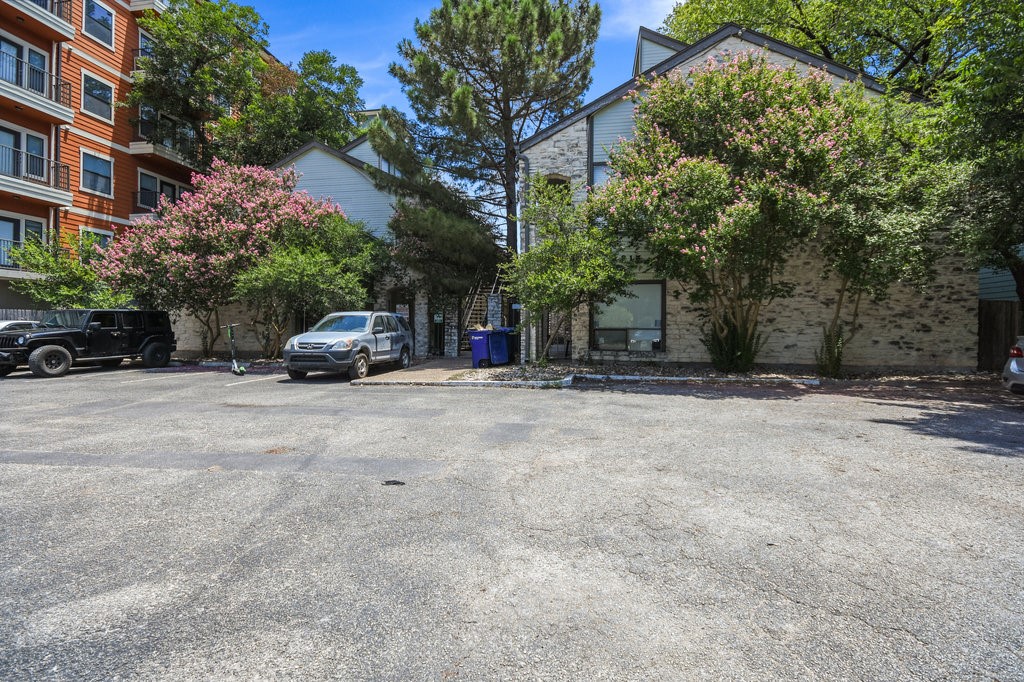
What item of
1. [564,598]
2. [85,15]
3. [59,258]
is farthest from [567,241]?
[85,15]

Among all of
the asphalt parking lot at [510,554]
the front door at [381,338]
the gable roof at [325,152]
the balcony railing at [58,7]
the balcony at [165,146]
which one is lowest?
the asphalt parking lot at [510,554]

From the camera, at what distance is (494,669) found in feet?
7.29

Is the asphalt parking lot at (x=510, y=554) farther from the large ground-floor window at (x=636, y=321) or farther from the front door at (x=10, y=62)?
the front door at (x=10, y=62)

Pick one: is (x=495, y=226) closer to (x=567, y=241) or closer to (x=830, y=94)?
(x=567, y=241)

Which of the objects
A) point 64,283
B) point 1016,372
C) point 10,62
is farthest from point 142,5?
point 1016,372

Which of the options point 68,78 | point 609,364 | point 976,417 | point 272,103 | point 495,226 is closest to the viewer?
point 976,417

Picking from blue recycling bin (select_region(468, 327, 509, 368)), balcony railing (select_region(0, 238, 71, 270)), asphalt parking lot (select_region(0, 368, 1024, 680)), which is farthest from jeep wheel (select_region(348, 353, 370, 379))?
balcony railing (select_region(0, 238, 71, 270))

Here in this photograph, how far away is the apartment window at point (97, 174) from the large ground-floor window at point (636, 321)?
73.1 ft

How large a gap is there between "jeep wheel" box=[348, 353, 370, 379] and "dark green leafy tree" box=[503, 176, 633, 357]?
4168mm

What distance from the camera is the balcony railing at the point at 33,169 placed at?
19766 mm

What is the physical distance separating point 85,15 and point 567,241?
24504 millimetres

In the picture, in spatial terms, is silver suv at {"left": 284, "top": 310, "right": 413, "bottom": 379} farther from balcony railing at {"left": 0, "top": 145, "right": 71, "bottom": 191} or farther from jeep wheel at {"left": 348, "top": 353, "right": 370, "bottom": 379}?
balcony railing at {"left": 0, "top": 145, "right": 71, "bottom": 191}

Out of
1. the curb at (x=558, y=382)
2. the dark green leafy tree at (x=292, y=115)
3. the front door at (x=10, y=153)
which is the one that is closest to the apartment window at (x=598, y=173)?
the curb at (x=558, y=382)

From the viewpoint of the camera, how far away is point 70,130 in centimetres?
2195
